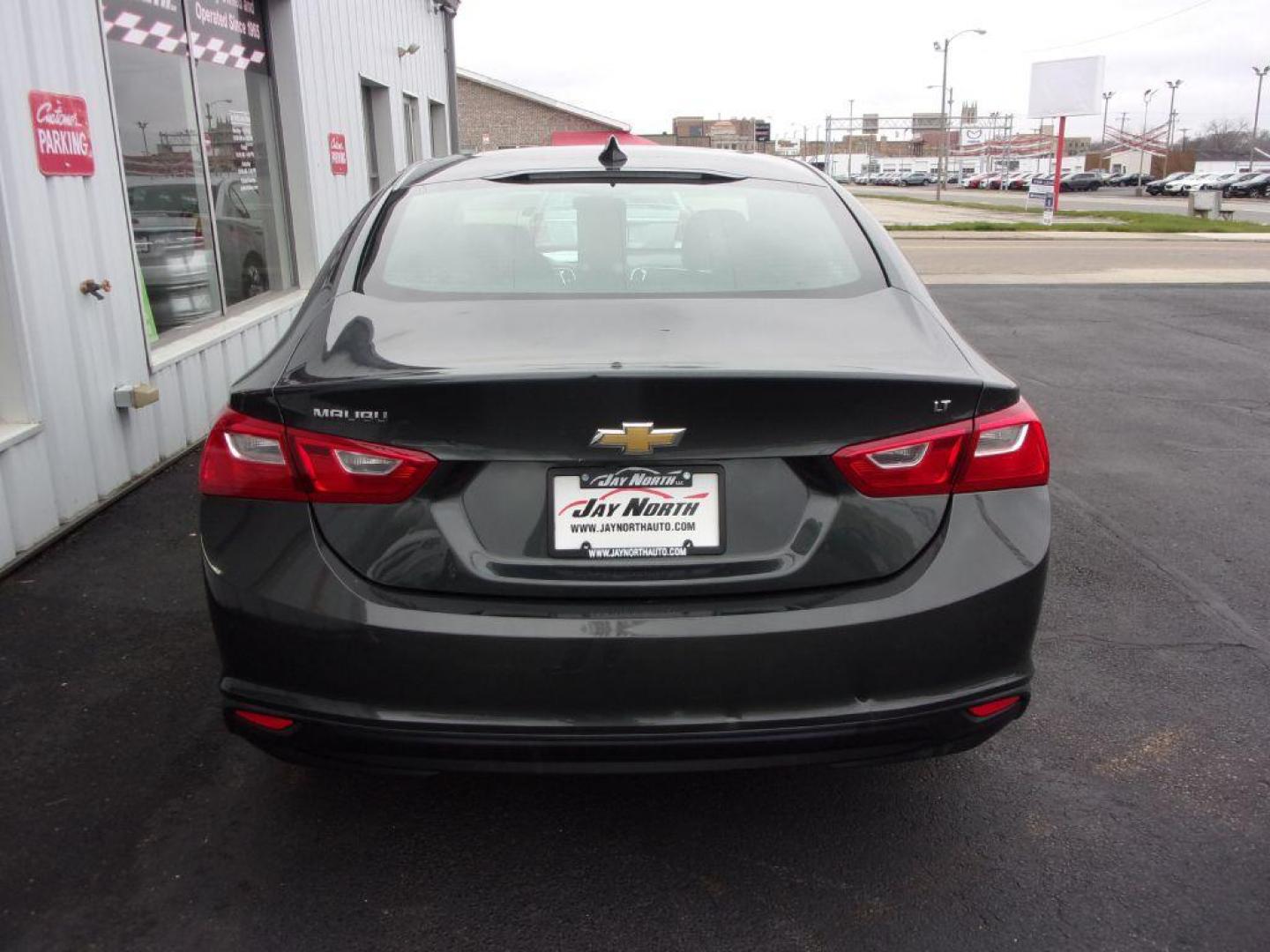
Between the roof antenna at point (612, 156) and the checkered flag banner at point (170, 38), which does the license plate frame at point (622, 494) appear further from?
the checkered flag banner at point (170, 38)

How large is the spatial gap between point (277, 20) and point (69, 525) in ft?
17.4

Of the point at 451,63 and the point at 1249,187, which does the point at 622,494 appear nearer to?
the point at 451,63

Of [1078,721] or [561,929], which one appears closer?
[561,929]

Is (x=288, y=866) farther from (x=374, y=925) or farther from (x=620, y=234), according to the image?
(x=620, y=234)

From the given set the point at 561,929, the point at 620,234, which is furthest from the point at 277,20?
the point at 561,929

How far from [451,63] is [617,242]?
15.1 meters

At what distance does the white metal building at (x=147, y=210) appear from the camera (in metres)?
4.59

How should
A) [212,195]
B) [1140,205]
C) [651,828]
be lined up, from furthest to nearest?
1. [1140,205]
2. [212,195]
3. [651,828]

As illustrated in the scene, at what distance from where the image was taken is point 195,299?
7047 mm

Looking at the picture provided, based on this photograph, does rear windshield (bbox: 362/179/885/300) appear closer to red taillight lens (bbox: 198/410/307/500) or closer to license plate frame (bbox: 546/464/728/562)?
red taillight lens (bbox: 198/410/307/500)

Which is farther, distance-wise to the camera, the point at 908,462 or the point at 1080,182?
the point at 1080,182

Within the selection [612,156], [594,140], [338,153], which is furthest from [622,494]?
[594,140]

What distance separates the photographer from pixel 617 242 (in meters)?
2.95

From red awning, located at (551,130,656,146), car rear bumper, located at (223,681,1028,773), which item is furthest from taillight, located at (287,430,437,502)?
red awning, located at (551,130,656,146)
